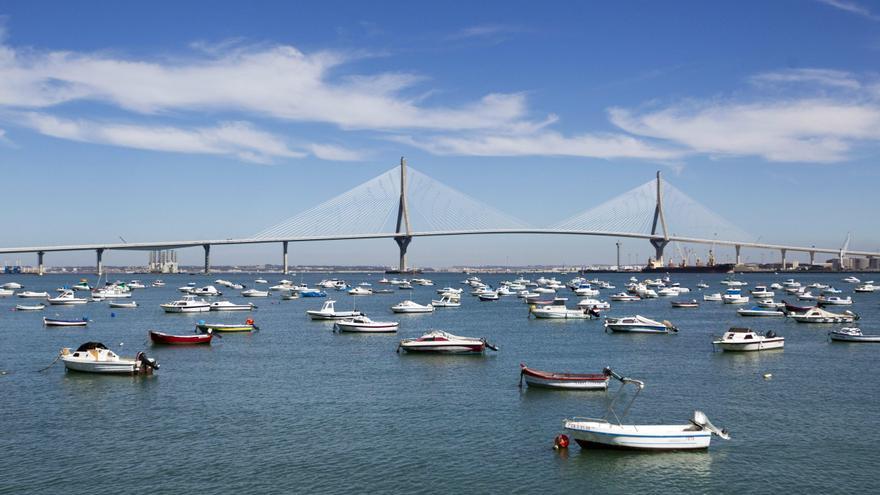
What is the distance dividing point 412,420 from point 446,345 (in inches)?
668

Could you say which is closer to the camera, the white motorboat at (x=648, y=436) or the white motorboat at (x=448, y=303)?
the white motorboat at (x=648, y=436)

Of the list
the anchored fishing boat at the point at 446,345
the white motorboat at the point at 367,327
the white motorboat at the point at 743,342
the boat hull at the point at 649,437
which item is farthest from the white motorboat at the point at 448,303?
the boat hull at the point at 649,437

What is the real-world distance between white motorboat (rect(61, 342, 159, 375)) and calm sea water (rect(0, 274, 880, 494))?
0.56 metres

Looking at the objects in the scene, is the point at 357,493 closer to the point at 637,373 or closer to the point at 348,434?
the point at 348,434

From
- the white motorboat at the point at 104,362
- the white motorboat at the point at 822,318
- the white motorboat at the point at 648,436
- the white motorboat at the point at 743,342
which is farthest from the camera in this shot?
the white motorboat at the point at 822,318

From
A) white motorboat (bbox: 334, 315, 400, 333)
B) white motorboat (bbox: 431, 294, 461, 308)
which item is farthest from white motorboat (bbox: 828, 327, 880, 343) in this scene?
white motorboat (bbox: 431, 294, 461, 308)

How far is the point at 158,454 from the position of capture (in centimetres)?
2444

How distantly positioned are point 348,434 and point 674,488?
10797 millimetres

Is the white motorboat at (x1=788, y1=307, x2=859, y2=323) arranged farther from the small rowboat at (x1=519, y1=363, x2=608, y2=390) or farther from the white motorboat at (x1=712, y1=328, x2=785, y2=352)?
the small rowboat at (x1=519, y1=363, x2=608, y2=390)

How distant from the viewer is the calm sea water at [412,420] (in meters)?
22.4

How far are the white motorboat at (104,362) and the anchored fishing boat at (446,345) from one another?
14.7m

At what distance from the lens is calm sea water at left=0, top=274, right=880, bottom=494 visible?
22.4 metres

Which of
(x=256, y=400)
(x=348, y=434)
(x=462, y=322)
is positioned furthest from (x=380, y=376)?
(x=462, y=322)

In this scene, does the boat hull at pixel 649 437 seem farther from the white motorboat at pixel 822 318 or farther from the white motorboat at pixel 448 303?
the white motorboat at pixel 448 303
